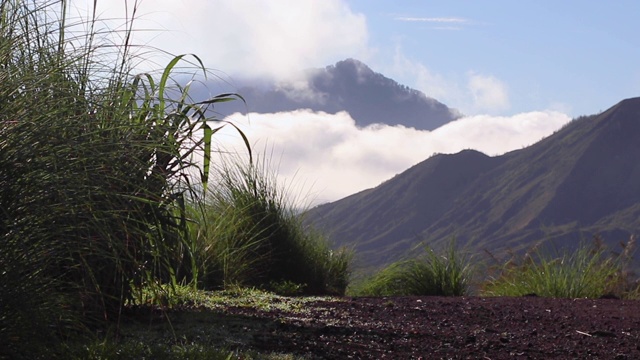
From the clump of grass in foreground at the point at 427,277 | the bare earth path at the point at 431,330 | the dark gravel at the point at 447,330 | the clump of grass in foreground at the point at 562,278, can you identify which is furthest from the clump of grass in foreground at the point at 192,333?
the clump of grass in foreground at the point at 562,278

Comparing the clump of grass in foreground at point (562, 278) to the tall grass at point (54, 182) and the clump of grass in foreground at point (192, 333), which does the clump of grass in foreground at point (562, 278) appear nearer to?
the clump of grass in foreground at point (192, 333)

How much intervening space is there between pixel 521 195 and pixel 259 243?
138 meters

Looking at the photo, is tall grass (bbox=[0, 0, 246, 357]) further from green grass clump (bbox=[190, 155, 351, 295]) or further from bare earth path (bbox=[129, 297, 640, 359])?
green grass clump (bbox=[190, 155, 351, 295])

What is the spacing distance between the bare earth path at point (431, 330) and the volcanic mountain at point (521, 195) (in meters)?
125

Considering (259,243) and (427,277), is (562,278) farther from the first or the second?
(259,243)

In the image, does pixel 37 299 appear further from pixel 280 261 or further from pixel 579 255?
pixel 579 255

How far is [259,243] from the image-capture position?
296 inches

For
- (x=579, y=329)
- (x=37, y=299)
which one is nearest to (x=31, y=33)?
(x=37, y=299)

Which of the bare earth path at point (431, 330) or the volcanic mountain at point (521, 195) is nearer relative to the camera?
the bare earth path at point (431, 330)

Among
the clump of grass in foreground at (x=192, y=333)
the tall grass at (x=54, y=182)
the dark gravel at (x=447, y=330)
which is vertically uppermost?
the tall grass at (x=54, y=182)

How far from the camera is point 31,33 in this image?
13.5 feet

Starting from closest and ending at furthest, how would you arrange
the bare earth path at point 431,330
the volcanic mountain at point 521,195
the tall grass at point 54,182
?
the tall grass at point 54,182, the bare earth path at point 431,330, the volcanic mountain at point 521,195

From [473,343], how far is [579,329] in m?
0.98

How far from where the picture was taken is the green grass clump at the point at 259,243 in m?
7.00
